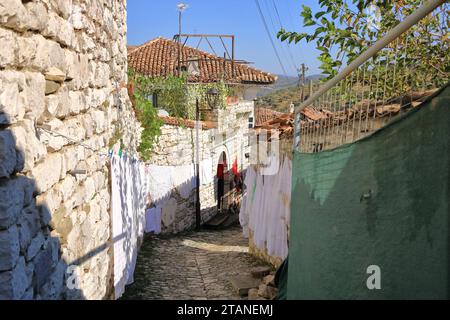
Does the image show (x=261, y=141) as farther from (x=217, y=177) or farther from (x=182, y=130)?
(x=217, y=177)

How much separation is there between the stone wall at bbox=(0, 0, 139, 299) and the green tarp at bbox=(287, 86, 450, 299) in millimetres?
1435

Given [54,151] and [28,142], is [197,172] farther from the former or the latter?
[28,142]

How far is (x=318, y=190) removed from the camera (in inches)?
116

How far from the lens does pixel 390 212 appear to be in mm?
1861

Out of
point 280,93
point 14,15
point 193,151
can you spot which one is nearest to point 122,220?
point 14,15

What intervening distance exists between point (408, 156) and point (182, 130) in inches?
429

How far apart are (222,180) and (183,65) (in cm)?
655

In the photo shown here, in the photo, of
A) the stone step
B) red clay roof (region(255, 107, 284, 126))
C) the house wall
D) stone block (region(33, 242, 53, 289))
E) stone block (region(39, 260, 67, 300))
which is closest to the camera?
stone block (region(33, 242, 53, 289))

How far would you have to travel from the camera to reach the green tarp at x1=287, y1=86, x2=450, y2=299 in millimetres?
1588

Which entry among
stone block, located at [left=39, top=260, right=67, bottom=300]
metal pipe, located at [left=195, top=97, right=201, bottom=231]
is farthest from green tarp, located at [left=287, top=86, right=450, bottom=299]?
metal pipe, located at [left=195, top=97, right=201, bottom=231]

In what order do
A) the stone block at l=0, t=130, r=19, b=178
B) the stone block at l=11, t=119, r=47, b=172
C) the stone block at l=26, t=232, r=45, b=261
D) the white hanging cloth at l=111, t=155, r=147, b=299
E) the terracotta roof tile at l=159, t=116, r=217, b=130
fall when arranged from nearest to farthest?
the stone block at l=0, t=130, r=19, b=178 → the stone block at l=11, t=119, r=47, b=172 → the stone block at l=26, t=232, r=45, b=261 → the white hanging cloth at l=111, t=155, r=147, b=299 → the terracotta roof tile at l=159, t=116, r=217, b=130

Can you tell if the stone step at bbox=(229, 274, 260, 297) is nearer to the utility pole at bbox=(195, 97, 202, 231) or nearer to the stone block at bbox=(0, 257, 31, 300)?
the stone block at bbox=(0, 257, 31, 300)

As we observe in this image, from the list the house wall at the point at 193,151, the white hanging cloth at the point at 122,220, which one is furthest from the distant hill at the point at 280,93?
the house wall at the point at 193,151

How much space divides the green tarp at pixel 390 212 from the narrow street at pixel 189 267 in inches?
149
